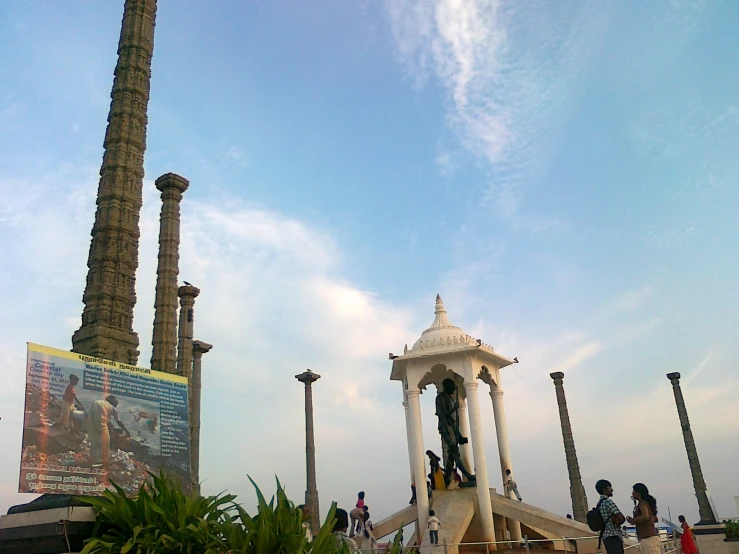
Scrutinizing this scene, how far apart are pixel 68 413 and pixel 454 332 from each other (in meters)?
9.69

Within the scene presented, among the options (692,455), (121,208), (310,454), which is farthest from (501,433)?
(692,455)

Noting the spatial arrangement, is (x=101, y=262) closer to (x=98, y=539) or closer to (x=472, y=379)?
(x=98, y=539)

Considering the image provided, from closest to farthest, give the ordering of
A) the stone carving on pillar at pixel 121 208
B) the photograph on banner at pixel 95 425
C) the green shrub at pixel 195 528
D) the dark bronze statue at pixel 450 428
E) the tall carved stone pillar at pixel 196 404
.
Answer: the green shrub at pixel 195 528, the photograph on banner at pixel 95 425, the stone carving on pillar at pixel 121 208, the dark bronze statue at pixel 450 428, the tall carved stone pillar at pixel 196 404

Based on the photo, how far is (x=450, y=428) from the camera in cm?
1534

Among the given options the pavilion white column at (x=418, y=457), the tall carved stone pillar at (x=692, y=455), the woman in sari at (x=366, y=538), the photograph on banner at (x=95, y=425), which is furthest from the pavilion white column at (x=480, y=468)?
the tall carved stone pillar at (x=692, y=455)

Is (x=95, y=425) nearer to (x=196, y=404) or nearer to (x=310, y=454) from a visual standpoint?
(x=196, y=404)

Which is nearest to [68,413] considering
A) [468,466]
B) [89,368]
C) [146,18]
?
[89,368]

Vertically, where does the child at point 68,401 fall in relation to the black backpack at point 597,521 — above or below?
above

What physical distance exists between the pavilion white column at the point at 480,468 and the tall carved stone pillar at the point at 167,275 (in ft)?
31.6

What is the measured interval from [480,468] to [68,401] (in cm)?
937

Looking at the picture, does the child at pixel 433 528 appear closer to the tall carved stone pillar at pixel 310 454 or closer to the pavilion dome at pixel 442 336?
the pavilion dome at pixel 442 336

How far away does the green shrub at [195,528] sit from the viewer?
5609 mm

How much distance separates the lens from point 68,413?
23.1ft

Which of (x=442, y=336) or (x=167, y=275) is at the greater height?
(x=167, y=275)
